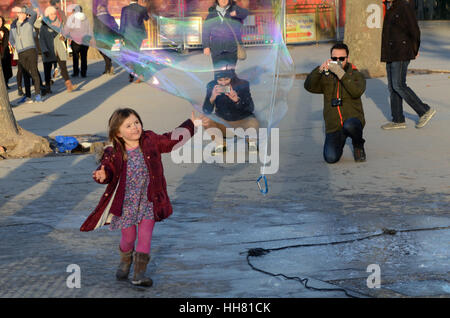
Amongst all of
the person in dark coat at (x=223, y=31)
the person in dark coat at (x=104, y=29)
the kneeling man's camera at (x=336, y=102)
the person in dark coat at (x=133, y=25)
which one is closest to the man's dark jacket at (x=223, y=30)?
the person in dark coat at (x=223, y=31)

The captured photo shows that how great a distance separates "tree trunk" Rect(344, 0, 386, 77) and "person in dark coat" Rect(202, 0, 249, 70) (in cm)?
1048

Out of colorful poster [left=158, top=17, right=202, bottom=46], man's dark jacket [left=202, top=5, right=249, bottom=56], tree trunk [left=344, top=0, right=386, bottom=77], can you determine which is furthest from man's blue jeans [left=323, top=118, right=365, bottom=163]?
tree trunk [left=344, top=0, right=386, bottom=77]

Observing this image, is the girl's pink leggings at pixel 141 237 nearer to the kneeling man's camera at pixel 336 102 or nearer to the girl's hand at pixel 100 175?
the girl's hand at pixel 100 175

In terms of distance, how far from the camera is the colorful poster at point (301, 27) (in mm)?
29064

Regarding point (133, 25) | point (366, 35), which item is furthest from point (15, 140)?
point (366, 35)

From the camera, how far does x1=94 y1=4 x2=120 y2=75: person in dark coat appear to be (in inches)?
315

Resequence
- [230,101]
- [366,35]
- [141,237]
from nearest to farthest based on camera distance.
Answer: [141,237], [230,101], [366,35]

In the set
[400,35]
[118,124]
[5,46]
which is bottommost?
[5,46]

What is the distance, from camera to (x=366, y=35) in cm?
1805

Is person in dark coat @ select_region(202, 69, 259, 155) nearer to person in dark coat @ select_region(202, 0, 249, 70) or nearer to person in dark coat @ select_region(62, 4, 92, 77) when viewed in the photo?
person in dark coat @ select_region(202, 0, 249, 70)

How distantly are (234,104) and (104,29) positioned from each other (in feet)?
4.76

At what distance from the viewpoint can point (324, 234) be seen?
6.09 meters

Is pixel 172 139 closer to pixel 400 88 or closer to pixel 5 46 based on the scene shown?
pixel 400 88

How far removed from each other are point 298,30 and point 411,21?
18.6m
